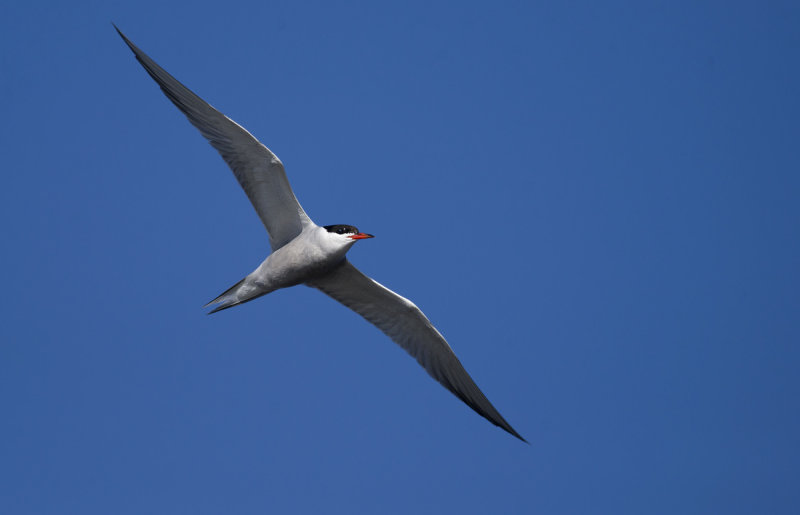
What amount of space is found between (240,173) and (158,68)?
57.8 inches

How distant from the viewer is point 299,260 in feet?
27.1

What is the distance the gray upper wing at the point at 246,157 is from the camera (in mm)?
7863

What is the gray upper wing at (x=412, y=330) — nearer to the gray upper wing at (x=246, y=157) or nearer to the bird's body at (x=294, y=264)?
the bird's body at (x=294, y=264)

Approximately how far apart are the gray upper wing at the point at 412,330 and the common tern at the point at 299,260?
0.04 ft

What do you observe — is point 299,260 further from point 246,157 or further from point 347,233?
point 246,157

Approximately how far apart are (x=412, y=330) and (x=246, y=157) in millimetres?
3195

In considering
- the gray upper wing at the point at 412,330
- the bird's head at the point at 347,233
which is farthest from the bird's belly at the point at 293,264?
the gray upper wing at the point at 412,330

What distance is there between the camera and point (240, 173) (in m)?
8.24

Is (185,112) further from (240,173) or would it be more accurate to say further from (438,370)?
(438,370)

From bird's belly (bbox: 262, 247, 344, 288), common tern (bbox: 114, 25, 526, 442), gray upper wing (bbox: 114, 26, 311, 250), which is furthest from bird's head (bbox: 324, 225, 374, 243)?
gray upper wing (bbox: 114, 26, 311, 250)

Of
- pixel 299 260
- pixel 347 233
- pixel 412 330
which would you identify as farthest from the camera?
pixel 412 330

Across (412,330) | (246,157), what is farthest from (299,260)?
(412,330)

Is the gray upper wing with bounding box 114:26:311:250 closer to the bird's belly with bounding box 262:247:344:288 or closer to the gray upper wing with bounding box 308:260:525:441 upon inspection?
the bird's belly with bounding box 262:247:344:288

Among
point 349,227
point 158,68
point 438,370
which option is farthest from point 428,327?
point 158,68
